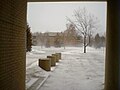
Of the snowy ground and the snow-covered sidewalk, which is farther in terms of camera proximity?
the snowy ground

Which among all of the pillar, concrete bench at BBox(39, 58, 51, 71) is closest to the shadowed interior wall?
the pillar

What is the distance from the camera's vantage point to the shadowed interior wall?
533cm

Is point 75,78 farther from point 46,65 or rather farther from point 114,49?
point 114,49

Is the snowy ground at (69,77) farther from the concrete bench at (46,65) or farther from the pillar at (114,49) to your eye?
the pillar at (114,49)

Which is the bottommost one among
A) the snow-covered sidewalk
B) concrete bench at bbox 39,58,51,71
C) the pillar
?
the snow-covered sidewalk

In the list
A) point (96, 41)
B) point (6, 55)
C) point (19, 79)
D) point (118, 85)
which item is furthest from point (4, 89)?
point (96, 41)

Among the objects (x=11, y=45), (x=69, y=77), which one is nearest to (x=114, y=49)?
(x=11, y=45)

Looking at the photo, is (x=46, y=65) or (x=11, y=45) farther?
(x=46, y=65)

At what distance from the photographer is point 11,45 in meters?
6.15

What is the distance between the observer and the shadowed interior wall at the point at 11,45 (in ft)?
17.5

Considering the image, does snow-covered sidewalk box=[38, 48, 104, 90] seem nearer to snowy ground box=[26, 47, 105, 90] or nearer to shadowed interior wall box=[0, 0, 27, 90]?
snowy ground box=[26, 47, 105, 90]

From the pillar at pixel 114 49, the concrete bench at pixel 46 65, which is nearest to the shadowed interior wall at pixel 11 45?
the pillar at pixel 114 49

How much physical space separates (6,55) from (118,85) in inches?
133

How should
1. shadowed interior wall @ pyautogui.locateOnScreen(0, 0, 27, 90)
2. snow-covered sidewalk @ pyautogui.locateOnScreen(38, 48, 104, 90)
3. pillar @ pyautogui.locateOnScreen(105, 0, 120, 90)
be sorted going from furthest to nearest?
1. snow-covered sidewalk @ pyautogui.locateOnScreen(38, 48, 104, 90)
2. pillar @ pyautogui.locateOnScreen(105, 0, 120, 90)
3. shadowed interior wall @ pyautogui.locateOnScreen(0, 0, 27, 90)
